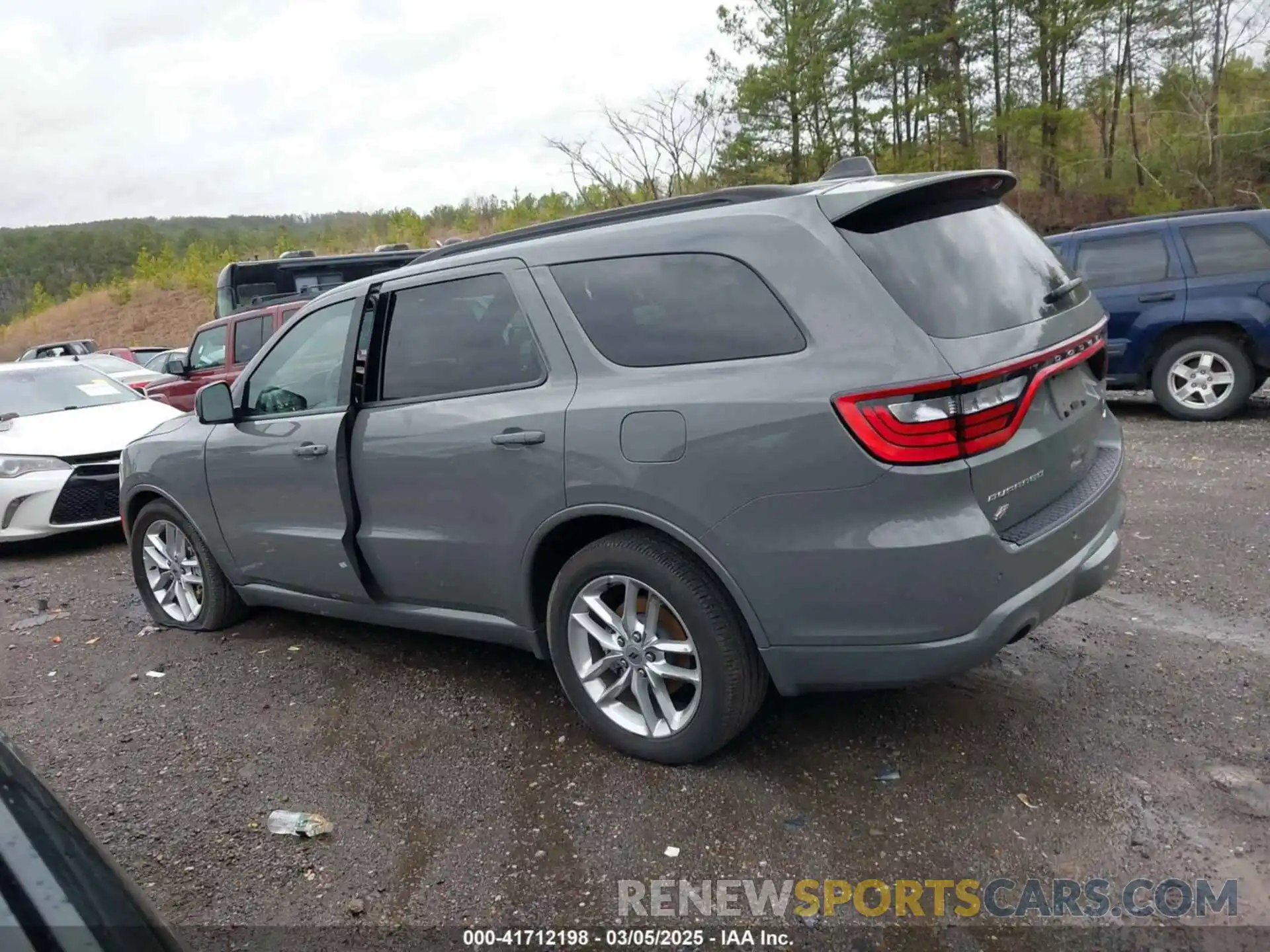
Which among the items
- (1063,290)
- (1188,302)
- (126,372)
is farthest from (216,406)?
(126,372)

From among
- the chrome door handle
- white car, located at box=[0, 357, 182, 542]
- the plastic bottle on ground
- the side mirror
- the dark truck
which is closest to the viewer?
the plastic bottle on ground

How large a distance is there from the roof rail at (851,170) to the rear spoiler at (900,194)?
18cm

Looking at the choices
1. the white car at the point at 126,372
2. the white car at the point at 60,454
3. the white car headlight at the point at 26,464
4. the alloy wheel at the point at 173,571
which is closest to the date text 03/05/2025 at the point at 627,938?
the alloy wheel at the point at 173,571

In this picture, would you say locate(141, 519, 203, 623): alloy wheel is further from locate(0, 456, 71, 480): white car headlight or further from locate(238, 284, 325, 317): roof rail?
locate(238, 284, 325, 317): roof rail

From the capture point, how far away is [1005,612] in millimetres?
2553

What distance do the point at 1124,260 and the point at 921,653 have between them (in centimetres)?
729

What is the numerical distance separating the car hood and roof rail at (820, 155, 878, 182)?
538 centimetres

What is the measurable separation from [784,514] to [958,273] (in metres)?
0.92

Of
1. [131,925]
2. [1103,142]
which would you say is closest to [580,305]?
[131,925]

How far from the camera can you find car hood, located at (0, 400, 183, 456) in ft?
23.0

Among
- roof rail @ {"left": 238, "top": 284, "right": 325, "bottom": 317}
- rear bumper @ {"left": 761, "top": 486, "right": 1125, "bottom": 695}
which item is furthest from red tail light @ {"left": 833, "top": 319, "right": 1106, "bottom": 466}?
roof rail @ {"left": 238, "top": 284, "right": 325, "bottom": 317}

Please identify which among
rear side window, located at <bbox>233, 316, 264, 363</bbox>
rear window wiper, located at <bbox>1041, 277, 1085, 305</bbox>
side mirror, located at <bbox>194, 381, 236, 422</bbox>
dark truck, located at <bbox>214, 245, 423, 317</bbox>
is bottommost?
side mirror, located at <bbox>194, 381, 236, 422</bbox>

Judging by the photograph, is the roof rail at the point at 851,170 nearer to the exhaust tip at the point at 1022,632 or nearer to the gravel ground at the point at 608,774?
the exhaust tip at the point at 1022,632

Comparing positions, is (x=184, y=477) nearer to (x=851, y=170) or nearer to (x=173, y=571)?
(x=173, y=571)
